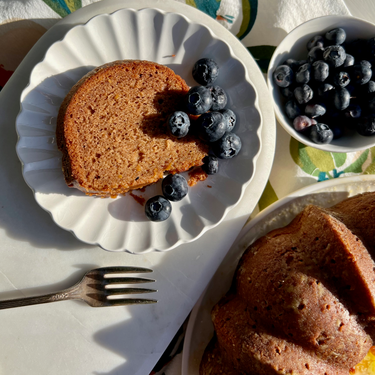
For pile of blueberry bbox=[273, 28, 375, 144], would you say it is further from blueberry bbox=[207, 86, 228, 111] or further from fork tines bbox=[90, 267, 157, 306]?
fork tines bbox=[90, 267, 157, 306]

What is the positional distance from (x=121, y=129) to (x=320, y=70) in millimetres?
959

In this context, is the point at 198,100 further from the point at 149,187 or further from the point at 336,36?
the point at 336,36

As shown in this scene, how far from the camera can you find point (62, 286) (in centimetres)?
156

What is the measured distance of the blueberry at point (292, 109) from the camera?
5.39ft

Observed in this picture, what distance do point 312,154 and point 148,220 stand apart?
3.22 feet

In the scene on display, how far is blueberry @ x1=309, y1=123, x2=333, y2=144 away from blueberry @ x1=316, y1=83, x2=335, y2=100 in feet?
0.45

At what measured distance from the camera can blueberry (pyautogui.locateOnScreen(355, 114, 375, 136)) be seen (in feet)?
5.27

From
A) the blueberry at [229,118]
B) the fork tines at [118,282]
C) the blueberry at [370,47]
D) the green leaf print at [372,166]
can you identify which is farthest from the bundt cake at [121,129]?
the green leaf print at [372,166]

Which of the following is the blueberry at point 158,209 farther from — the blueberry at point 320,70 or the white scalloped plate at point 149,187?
the blueberry at point 320,70

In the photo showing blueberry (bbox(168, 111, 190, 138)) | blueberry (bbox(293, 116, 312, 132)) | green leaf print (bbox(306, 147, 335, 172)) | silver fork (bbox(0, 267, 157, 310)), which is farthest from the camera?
green leaf print (bbox(306, 147, 335, 172))

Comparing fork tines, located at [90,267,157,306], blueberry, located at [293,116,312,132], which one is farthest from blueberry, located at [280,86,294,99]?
fork tines, located at [90,267,157,306]

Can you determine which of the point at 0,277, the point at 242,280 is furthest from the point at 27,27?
the point at 242,280

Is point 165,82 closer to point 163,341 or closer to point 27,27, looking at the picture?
point 27,27

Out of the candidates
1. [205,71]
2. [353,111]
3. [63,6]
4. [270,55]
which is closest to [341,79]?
[353,111]
